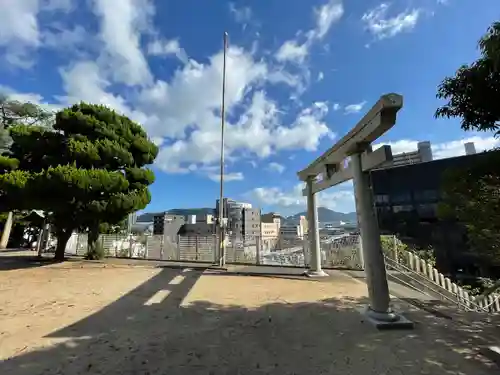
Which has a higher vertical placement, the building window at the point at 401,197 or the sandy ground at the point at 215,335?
the building window at the point at 401,197

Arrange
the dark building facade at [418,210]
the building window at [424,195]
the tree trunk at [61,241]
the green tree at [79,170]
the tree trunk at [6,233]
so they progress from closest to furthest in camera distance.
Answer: the green tree at [79,170] → the tree trunk at [61,241] → the tree trunk at [6,233] → the dark building facade at [418,210] → the building window at [424,195]

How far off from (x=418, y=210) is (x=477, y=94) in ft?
85.9

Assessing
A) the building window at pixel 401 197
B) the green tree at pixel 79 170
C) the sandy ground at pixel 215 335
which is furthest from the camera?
the building window at pixel 401 197

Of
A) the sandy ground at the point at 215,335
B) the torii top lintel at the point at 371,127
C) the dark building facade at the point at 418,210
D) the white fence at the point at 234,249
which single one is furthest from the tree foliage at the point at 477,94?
the dark building facade at the point at 418,210

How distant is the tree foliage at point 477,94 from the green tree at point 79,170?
1030 cm

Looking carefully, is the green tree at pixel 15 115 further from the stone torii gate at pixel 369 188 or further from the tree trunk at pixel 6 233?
the stone torii gate at pixel 369 188

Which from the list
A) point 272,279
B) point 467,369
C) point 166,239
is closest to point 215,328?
point 467,369

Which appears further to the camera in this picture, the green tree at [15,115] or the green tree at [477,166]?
the green tree at [15,115]

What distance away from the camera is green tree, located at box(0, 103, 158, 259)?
9891 millimetres

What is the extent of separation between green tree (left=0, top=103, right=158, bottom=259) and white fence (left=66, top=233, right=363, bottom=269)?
2.62 metres

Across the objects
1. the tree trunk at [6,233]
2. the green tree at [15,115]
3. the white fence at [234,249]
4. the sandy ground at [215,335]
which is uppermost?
Answer: the green tree at [15,115]

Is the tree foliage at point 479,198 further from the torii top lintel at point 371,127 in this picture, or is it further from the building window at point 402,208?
the building window at point 402,208

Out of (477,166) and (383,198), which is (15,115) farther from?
(383,198)

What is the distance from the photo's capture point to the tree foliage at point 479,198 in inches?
147
